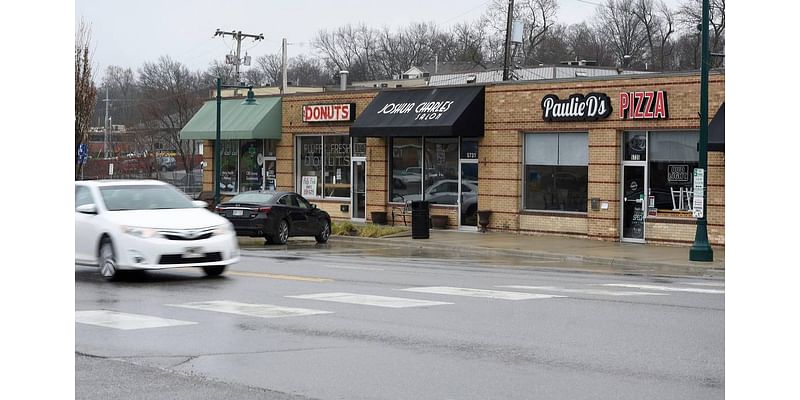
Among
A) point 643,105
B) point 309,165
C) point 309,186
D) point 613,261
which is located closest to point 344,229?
point 309,186

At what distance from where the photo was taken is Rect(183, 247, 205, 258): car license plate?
629 inches

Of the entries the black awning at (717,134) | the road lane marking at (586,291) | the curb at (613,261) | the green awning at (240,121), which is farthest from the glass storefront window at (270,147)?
the road lane marking at (586,291)

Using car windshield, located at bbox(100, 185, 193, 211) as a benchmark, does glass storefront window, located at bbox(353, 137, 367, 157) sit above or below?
above

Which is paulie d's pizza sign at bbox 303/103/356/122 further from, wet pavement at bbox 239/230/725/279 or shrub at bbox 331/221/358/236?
wet pavement at bbox 239/230/725/279

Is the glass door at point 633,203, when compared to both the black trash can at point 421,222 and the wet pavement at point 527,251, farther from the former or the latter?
the black trash can at point 421,222

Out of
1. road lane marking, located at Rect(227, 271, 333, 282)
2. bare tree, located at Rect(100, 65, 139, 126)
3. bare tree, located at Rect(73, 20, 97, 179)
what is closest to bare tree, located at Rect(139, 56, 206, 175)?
bare tree, located at Rect(100, 65, 139, 126)

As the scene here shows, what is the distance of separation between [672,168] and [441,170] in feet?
27.2

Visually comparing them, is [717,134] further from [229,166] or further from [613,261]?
[229,166]

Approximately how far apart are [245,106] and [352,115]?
256 inches

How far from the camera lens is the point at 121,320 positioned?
39.2ft

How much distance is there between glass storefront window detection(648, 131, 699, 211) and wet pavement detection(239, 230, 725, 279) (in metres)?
1.27

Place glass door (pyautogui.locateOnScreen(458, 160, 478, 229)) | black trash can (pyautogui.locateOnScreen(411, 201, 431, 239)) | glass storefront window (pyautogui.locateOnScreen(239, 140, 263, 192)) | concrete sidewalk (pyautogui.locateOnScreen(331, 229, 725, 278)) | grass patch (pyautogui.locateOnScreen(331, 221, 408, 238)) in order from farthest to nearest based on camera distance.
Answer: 1. glass storefront window (pyautogui.locateOnScreen(239, 140, 263, 192))
2. glass door (pyautogui.locateOnScreen(458, 160, 478, 229))
3. grass patch (pyautogui.locateOnScreen(331, 221, 408, 238))
4. black trash can (pyautogui.locateOnScreen(411, 201, 431, 239))
5. concrete sidewalk (pyautogui.locateOnScreen(331, 229, 725, 278))

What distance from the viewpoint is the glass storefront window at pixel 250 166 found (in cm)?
4075

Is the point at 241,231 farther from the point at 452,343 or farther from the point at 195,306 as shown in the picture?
the point at 452,343
